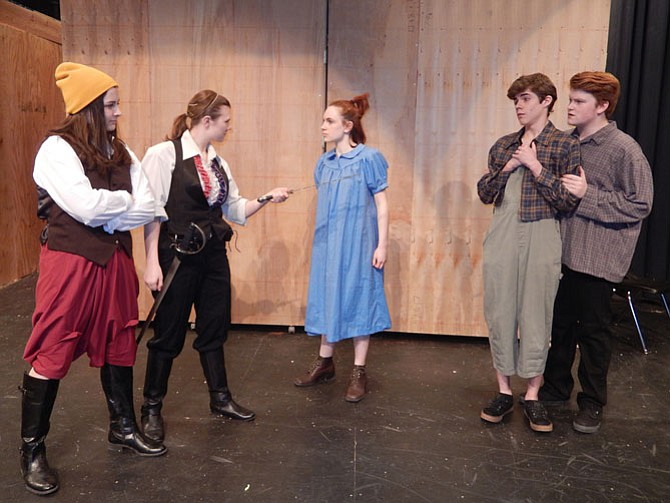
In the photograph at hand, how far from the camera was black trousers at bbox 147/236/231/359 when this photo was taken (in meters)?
2.79

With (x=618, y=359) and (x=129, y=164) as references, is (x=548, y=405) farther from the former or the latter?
(x=129, y=164)

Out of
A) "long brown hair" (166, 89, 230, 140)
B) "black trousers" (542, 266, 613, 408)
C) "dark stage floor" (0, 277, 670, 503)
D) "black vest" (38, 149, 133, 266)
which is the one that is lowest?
"dark stage floor" (0, 277, 670, 503)

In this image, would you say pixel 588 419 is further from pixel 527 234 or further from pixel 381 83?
pixel 381 83

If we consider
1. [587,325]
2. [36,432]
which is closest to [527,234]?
[587,325]

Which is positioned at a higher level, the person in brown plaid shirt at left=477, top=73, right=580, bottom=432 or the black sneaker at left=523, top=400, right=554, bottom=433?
the person in brown plaid shirt at left=477, top=73, right=580, bottom=432

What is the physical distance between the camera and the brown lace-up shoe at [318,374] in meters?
3.49

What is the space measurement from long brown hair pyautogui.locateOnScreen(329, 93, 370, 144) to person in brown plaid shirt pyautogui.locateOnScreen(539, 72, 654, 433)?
984mm

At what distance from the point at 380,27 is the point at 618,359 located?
96.1 inches

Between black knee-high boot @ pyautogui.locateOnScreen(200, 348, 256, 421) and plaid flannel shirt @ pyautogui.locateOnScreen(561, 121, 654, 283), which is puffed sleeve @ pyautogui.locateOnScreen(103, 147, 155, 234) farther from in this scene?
plaid flannel shirt @ pyautogui.locateOnScreen(561, 121, 654, 283)

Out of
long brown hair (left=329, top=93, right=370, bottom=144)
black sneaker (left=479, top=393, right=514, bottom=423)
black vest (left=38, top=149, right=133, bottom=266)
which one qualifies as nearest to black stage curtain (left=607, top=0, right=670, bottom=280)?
black sneaker (left=479, top=393, right=514, bottom=423)

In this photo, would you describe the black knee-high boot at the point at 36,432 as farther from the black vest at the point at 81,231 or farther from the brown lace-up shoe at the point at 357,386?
the brown lace-up shoe at the point at 357,386

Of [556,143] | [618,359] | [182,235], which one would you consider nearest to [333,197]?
[182,235]

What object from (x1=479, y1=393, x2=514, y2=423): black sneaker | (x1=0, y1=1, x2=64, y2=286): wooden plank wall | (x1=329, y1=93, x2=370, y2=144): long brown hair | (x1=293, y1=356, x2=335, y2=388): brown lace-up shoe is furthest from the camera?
(x1=0, y1=1, x2=64, y2=286): wooden plank wall

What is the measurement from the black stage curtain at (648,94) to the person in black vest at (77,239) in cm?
403
